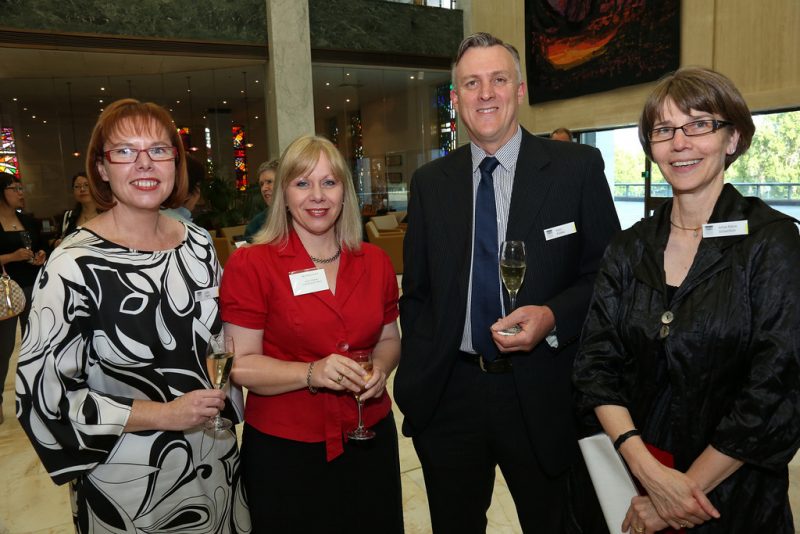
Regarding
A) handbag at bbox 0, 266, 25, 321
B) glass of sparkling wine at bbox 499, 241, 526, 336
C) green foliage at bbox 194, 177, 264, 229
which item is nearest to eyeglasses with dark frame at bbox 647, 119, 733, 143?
glass of sparkling wine at bbox 499, 241, 526, 336

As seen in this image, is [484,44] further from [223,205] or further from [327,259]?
[223,205]

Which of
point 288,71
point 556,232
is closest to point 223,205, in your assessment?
point 288,71

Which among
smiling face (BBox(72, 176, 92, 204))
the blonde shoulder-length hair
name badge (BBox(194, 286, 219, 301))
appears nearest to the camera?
name badge (BBox(194, 286, 219, 301))

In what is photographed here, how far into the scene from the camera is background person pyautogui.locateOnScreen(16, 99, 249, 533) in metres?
1.51

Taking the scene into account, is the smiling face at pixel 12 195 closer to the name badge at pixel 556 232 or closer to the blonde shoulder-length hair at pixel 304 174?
the blonde shoulder-length hair at pixel 304 174

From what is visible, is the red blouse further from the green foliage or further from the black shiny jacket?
the green foliage

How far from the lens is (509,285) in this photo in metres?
1.75

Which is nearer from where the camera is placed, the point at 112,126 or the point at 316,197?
the point at 112,126

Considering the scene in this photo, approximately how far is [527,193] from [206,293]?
1.10 meters

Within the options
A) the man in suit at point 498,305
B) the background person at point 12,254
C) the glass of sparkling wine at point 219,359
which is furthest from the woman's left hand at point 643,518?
the background person at point 12,254

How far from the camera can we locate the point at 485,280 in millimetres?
1916

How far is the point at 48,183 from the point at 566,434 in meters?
13.4

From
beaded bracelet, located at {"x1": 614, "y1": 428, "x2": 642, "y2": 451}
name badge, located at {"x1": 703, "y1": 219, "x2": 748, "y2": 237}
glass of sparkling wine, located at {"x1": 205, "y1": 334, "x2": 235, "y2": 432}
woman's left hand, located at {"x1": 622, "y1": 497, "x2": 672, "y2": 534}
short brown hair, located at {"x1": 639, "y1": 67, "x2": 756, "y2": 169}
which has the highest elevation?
short brown hair, located at {"x1": 639, "y1": 67, "x2": 756, "y2": 169}

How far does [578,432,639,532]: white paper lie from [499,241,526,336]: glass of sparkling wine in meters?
0.40
